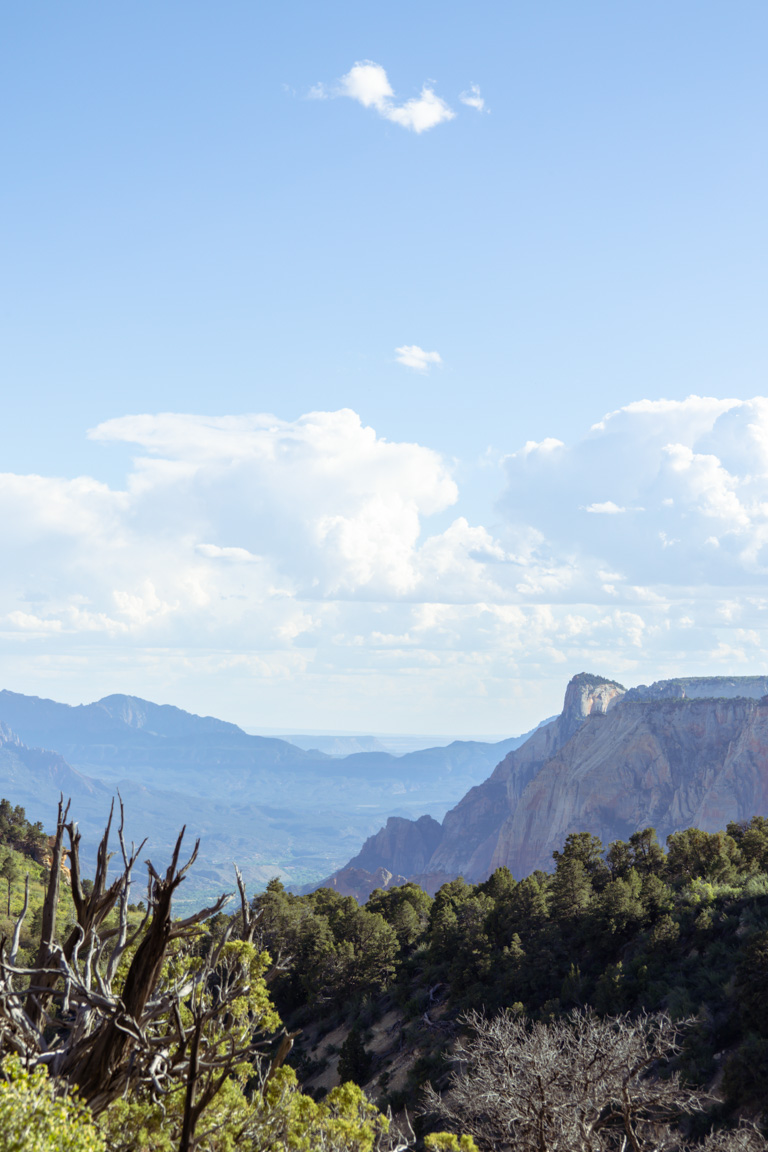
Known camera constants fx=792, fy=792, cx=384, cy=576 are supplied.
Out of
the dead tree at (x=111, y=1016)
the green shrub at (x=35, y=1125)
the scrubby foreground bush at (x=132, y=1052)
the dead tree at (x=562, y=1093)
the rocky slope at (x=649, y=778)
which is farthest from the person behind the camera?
the rocky slope at (x=649, y=778)

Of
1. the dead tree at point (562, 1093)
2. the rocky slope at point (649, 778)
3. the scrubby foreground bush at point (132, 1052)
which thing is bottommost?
the rocky slope at point (649, 778)

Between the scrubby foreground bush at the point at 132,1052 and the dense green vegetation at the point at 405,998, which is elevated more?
the scrubby foreground bush at the point at 132,1052

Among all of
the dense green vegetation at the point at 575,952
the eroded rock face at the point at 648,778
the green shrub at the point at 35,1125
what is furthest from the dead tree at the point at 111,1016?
the eroded rock face at the point at 648,778

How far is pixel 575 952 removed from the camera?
45.4m

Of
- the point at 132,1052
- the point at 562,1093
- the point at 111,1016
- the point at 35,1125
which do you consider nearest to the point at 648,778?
the point at 562,1093

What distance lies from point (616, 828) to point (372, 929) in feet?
421

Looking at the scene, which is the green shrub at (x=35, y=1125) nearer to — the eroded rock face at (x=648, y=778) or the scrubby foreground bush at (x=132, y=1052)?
the scrubby foreground bush at (x=132, y=1052)

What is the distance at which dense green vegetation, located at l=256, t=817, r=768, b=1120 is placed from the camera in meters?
32.4

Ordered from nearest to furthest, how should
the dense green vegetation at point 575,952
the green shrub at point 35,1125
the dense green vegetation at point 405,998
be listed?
the green shrub at point 35,1125, the dense green vegetation at point 405,998, the dense green vegetation at point 575,952

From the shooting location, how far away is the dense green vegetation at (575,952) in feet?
106

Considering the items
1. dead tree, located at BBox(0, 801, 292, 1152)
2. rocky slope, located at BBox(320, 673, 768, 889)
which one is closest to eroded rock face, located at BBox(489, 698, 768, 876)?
rocky slope, located at BBox(320, 673, 768, 889)

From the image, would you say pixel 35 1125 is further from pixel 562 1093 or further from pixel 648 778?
pixel 648 778

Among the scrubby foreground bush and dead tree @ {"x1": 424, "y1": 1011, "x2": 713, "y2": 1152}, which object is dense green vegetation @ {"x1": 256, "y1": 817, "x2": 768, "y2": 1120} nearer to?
dead tree @ {"x1": 424, "y1": 1011, "x2": 713, "y2": 1152}

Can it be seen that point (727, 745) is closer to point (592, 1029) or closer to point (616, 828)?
point (616, 828)
